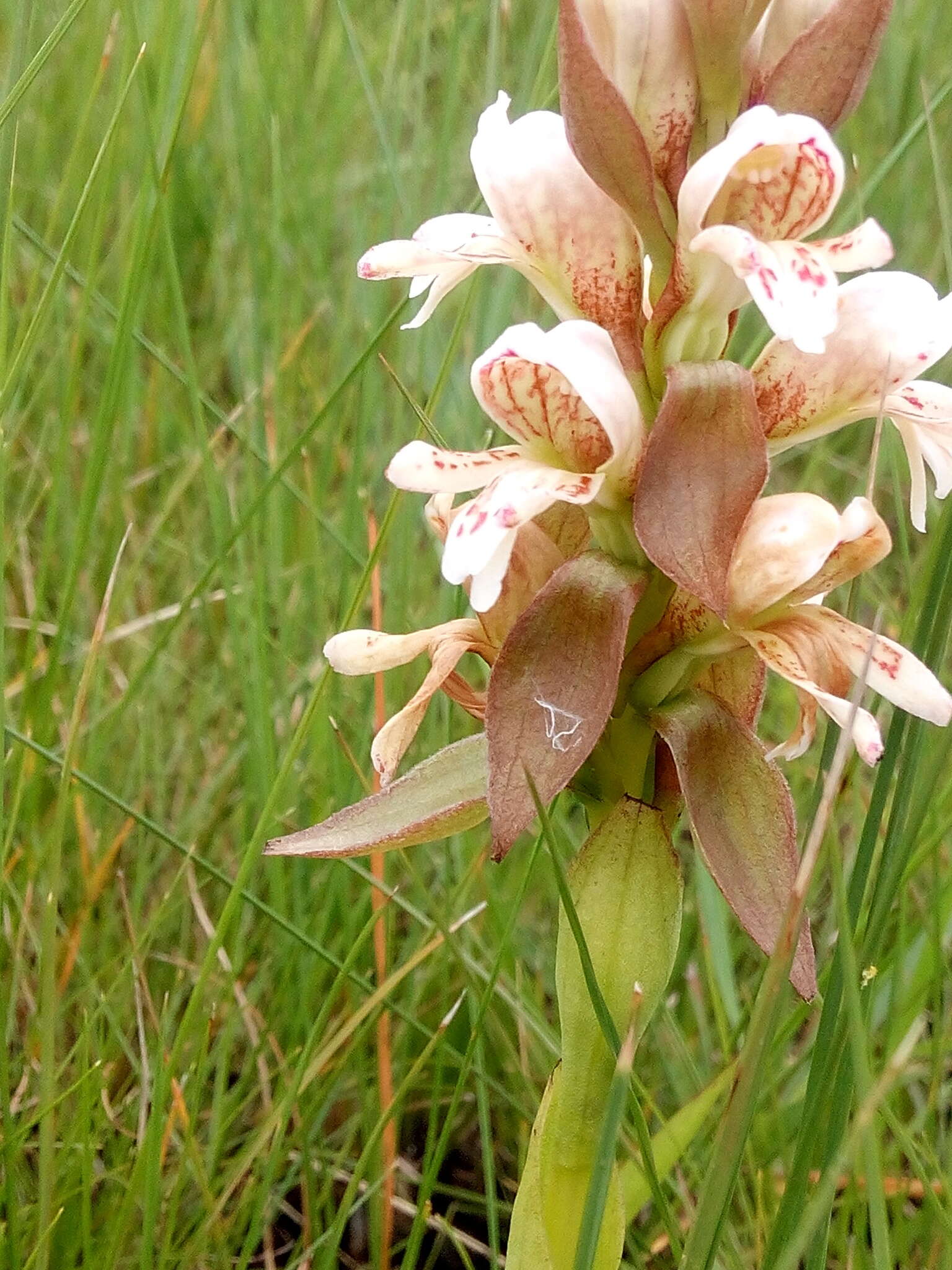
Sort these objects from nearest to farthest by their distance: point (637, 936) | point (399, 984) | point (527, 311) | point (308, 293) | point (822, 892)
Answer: point (637, 936), point (399, 984), point (822, 892), point (527, 311), point (308, 293)

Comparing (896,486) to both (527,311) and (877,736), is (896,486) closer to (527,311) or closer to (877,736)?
(877,736)

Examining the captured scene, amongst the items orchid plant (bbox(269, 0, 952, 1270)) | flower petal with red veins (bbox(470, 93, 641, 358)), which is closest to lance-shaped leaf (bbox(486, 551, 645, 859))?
orchid plant (bbox(269, 0, 952, 1270))

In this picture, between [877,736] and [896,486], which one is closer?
[877,736]

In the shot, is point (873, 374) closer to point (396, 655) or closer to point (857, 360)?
point (857, 360)

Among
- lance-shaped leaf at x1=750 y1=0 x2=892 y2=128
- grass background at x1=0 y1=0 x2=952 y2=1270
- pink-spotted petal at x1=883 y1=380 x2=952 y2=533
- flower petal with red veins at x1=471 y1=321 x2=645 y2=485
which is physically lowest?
grass background at x1=0 y1=0 x2=952 y2=1270

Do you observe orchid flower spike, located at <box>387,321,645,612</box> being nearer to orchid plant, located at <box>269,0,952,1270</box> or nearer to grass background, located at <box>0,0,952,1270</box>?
orchid plant, located at <box>269,0,952,1270</box>

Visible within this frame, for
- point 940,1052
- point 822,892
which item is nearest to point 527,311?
point 822,892
